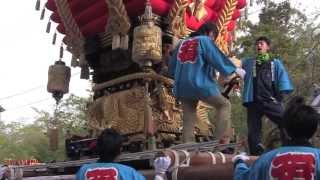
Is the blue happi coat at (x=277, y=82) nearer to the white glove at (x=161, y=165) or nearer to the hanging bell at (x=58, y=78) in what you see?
the white glove at (x=161, y=165)

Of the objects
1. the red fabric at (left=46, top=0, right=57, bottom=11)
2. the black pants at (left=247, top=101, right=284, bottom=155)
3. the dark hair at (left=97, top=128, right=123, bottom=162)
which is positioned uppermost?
the red fabric at (left=46, top=0, right=57, bottom=11)

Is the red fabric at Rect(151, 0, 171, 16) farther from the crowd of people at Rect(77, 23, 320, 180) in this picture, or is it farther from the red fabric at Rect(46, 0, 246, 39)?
the crowd of people at Rect(77, 23, 320, 180)

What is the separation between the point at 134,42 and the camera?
6.59 m

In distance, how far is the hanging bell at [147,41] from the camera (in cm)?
647

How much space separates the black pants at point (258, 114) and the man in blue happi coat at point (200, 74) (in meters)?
0.38

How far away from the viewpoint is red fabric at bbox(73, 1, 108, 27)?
288 inches

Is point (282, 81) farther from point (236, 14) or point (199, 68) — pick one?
point (236, 14)

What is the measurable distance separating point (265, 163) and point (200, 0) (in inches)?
169

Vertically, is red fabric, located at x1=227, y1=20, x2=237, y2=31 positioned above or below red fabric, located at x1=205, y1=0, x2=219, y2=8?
below

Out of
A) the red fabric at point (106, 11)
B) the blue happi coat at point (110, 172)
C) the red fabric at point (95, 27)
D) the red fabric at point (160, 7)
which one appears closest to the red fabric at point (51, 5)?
the red fabric at point (106, 11)

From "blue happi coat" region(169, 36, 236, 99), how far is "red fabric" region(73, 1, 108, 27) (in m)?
1.74

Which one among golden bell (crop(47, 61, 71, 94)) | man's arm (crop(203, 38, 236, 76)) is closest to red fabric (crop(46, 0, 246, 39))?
golden bell (crop(47, 61, 71, 94))

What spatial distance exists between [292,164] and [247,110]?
2398 millimetres

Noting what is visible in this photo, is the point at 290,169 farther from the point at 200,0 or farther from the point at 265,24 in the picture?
the point at 265,24
